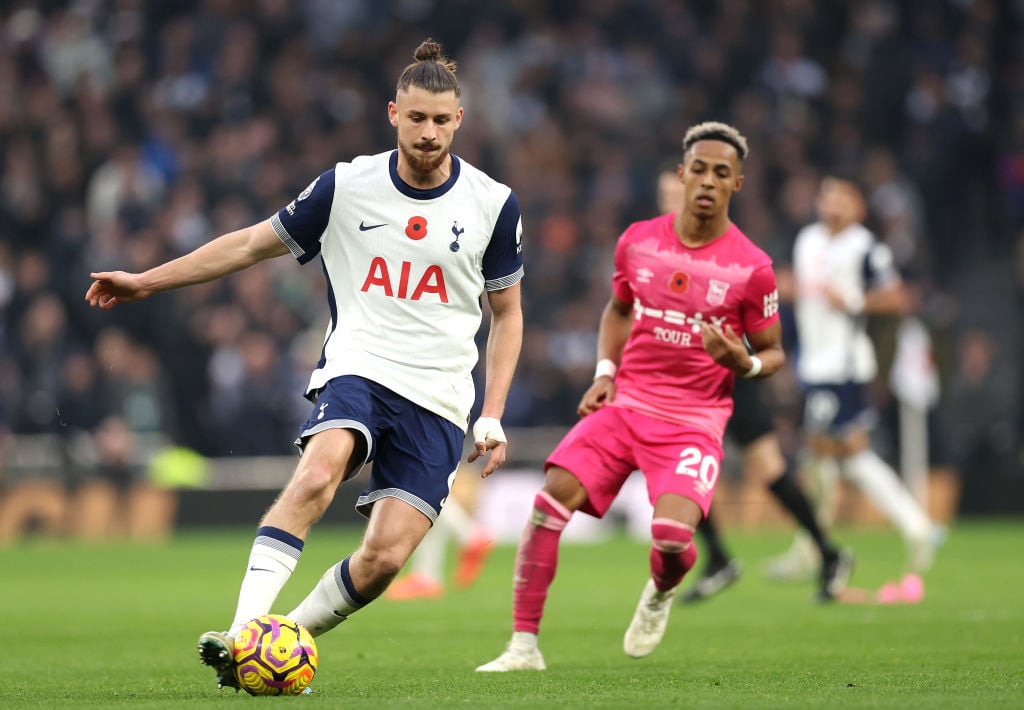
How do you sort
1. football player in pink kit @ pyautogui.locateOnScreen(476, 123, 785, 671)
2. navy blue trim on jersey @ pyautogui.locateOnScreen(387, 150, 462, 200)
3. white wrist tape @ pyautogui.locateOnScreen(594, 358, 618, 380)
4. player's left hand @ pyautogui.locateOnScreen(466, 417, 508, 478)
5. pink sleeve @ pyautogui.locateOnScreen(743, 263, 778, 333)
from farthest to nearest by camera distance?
1. white wrist tape @ pyautogui.locateOnScreen(594, 358, 618, 380)
2. pink sleeve @ pyautogui.locateOnScreen(743, 263, 778, 333)
3. football player in pink kit @ pyautogui.locateOnScreen(476, 123, 785, 671)
4. navy blue trim on jersey @ pyautogui.locateOnScreen(387, 150, 462, 200)
5. player's left hand @ pyautogui.locateOnScreen(466, 417, 508, 478)

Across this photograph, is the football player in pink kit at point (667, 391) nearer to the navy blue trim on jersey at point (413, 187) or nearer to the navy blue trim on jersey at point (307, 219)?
the navy blue trim on jersey at point (413, 187)

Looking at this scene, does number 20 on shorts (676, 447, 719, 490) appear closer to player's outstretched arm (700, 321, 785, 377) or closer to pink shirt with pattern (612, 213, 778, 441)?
pink shirt with pattern (612, 213, 778, 441)

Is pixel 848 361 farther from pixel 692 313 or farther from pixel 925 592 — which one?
pixel 692 313

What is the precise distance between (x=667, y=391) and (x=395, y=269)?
5.64 feet

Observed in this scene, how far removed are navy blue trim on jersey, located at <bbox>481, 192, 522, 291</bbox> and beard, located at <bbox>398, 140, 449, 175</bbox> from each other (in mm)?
340

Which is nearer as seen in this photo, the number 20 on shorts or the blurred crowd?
the number 20 on shorts

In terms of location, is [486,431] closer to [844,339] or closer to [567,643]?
[567,643]

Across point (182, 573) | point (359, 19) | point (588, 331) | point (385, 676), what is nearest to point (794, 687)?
point (385, 676)

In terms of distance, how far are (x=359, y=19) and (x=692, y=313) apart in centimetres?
1644

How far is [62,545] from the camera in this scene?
725 inches

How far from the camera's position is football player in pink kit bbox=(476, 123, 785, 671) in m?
7.41

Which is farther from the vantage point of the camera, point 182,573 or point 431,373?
point 182,573

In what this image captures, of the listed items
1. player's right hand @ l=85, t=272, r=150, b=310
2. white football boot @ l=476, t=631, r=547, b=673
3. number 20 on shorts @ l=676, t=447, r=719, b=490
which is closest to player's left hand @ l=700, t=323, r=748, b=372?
number 20 on shorts @ l=676, t=447, r=719, b=490

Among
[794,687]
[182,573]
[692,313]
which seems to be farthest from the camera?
[182,573]
